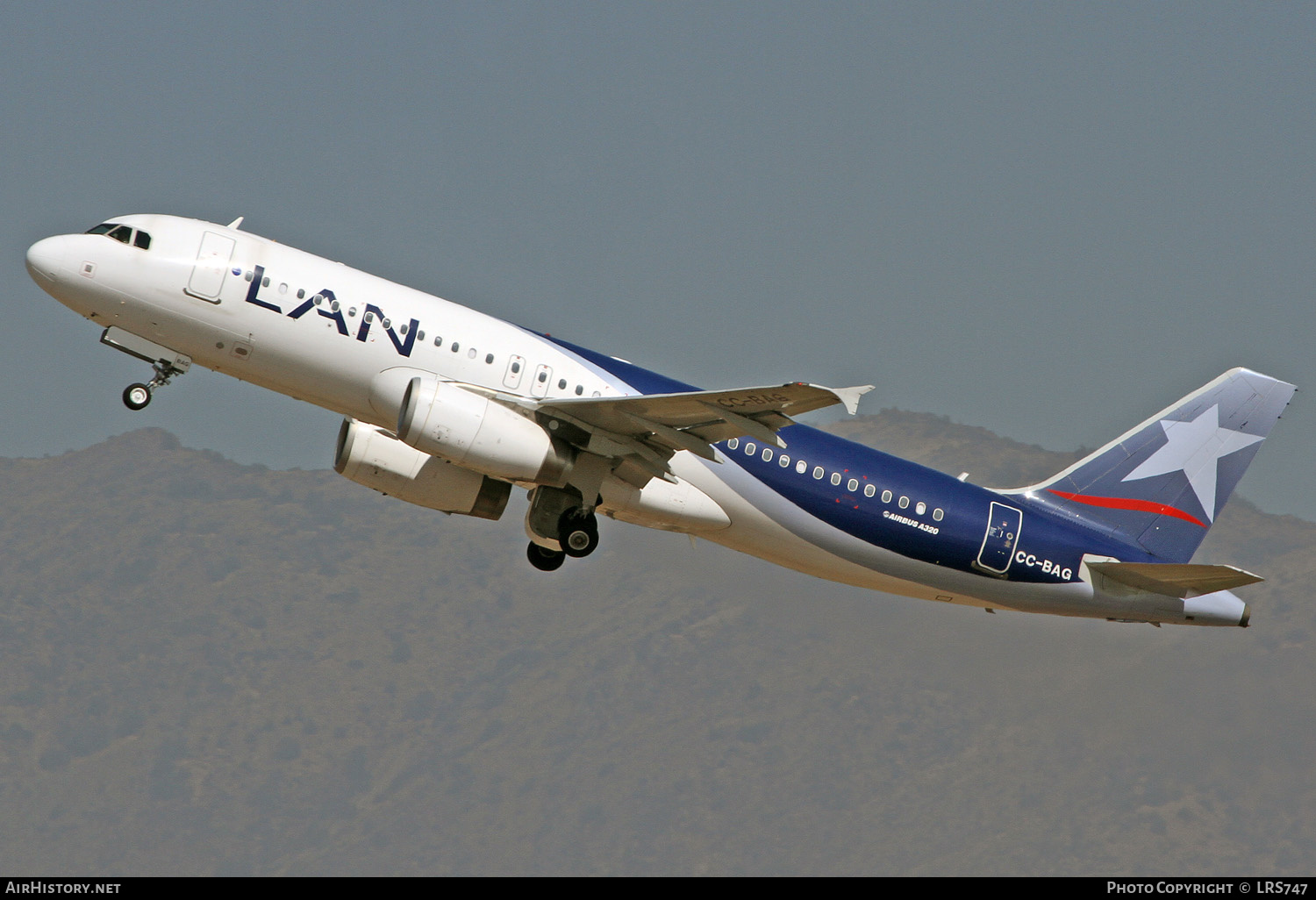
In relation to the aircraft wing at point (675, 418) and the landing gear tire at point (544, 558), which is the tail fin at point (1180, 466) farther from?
the landing gear tire at point (544, 558)

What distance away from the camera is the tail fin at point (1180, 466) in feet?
132

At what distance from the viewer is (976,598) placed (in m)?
38.2

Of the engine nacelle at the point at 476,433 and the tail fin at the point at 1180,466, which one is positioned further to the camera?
the tail fin at the point at 1180,466

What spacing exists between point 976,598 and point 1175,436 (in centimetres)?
750

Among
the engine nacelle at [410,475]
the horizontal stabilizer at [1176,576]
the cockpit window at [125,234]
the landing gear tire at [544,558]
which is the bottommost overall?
the landing gear tire at [544,558]

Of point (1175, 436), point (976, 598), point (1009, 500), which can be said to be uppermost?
point (1175, 436)

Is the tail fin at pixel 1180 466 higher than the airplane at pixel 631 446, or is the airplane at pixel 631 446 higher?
the tail fin at pixel 1180 466

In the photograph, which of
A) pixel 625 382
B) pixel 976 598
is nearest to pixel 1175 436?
pixel 976 598

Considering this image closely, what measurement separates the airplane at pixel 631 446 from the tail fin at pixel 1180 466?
51mm

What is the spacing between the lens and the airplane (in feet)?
109

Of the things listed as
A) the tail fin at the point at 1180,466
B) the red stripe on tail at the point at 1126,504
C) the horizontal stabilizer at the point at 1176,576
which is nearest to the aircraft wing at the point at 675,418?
the horizontal stabilizer at the point at 1176,576

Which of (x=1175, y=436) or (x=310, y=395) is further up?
(x=1175, y=436)
